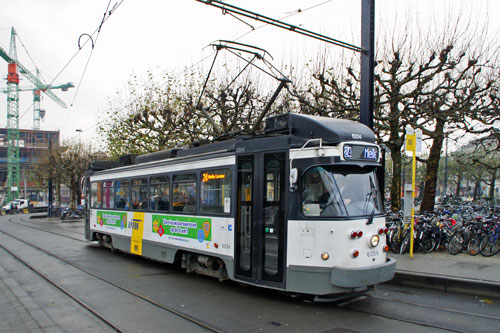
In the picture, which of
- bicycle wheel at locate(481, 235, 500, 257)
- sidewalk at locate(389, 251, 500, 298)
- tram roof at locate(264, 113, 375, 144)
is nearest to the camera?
tram roof at locate(264, 113, 375, 144)

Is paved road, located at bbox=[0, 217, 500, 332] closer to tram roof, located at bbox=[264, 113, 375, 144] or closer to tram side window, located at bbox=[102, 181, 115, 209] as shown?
tram roof, located at bbox=[264, 113, 375, 144]

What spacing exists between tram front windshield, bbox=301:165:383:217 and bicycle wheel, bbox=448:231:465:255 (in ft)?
17.9

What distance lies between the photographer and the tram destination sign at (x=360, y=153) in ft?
22.4

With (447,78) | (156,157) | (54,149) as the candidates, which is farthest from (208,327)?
(54,149)

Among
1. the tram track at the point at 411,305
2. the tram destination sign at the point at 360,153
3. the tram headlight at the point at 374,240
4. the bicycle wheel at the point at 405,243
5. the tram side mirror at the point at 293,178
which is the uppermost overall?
the tram destination sign at the point at 360,153

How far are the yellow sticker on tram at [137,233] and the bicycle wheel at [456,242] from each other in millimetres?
8376

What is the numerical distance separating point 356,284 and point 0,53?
169 feet

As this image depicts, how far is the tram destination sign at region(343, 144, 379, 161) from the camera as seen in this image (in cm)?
682

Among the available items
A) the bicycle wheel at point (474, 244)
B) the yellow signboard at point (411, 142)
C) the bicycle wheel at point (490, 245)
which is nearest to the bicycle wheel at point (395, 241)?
the bicycle wheel at point (474, 244)

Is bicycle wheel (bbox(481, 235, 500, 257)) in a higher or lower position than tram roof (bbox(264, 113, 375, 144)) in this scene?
lower

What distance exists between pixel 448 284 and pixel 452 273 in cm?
62

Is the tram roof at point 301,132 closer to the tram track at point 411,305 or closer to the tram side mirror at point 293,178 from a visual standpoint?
the tram side mirror at point 293,178

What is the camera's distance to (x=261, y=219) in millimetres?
7414

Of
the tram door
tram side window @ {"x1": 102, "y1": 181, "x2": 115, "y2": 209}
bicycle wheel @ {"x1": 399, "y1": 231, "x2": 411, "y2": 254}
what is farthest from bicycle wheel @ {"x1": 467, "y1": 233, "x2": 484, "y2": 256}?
tram side window @ {"x1": 102, "y1": 181, "x2": 115, "y2": 209}
